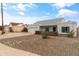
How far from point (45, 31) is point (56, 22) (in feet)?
0.60

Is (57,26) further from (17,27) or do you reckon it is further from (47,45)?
(17,27)

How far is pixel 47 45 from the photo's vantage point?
7.75ft

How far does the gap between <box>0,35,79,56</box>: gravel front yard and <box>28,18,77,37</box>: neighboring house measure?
3.6 inches

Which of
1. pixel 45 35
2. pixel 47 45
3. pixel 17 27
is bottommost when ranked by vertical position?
pixel 47 45

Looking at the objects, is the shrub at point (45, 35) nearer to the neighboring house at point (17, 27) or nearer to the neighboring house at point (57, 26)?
the neighboring house at point (57, 26)

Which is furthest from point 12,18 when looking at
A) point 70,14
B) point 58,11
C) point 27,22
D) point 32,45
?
point 70,14

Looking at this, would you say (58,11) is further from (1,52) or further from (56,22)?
(1,52)

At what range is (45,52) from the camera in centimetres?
233

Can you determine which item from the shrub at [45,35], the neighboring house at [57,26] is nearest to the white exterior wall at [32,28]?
the neighboring house at [57,26]

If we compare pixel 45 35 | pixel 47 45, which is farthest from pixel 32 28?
pixel 47 45

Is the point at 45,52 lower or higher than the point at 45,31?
lower

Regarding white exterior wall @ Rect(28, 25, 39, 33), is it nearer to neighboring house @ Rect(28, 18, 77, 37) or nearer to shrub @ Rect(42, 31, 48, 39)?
neighboring house @ Rect(28, 18, 77, 37)

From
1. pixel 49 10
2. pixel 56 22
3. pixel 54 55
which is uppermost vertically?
pixel 49 10

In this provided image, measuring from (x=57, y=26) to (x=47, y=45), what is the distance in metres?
0.27
